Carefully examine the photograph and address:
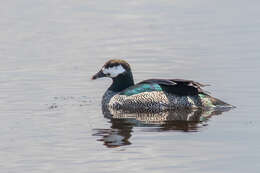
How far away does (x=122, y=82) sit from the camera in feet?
59.6

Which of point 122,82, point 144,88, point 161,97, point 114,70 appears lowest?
point 161,97

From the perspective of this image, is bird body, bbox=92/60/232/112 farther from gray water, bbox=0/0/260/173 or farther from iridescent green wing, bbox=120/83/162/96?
gray water, bbox=0/0/260/173

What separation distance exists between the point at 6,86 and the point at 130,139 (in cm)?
501

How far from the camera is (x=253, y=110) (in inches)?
636

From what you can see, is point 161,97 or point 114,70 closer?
point 161,97

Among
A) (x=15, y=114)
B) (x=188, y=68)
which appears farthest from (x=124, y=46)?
(x=15, y=114)

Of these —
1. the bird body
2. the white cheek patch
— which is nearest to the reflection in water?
the bird body

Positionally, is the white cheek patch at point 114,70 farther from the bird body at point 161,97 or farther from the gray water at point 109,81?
the gray water at point 109,81

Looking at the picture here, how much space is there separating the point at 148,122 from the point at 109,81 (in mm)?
4238

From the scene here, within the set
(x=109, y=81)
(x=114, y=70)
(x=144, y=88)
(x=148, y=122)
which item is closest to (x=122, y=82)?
(x=114, y=70)

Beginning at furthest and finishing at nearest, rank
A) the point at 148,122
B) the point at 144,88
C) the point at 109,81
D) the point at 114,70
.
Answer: the point at 109,81 < the point at 114,70 < the point at 144,88 < the point at 148,122

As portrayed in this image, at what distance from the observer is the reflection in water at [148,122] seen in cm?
1484

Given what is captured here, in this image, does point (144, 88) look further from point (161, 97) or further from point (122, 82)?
point (122, 82)

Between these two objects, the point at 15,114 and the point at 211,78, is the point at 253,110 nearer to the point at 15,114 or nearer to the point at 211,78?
the point at 211,78
